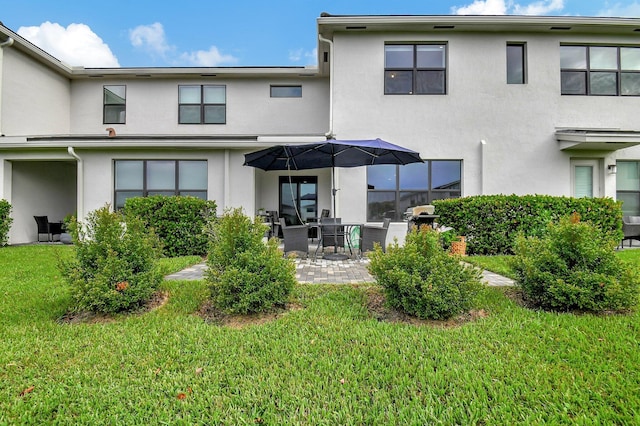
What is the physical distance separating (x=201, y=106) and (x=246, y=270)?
440 inches

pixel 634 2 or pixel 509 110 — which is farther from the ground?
pixel 634 2

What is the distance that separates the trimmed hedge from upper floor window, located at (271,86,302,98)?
8176 mm

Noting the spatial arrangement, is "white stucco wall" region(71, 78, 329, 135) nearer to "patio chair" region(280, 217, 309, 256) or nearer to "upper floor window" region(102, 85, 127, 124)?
"upper floor window" region(102, 85, 127, 124)

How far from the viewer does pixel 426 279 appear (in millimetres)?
3531

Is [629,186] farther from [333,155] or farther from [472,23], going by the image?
[333,155]

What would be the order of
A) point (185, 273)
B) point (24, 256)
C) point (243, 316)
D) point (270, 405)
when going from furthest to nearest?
point (24, 256) → point (185, 273) → point (243, 316) → point (270, 405)

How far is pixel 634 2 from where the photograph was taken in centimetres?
1235

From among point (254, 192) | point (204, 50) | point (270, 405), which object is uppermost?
point (204, 50)

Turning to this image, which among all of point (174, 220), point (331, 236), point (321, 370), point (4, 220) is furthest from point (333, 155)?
point (4, 220)

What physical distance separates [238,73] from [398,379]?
12.6 m

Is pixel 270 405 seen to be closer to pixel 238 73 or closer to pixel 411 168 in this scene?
pixel 411 168

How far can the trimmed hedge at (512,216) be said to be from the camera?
7.48m

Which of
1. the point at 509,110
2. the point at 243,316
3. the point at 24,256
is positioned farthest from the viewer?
the point at 509,110

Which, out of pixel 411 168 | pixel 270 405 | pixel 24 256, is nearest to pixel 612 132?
pixel 411 168
